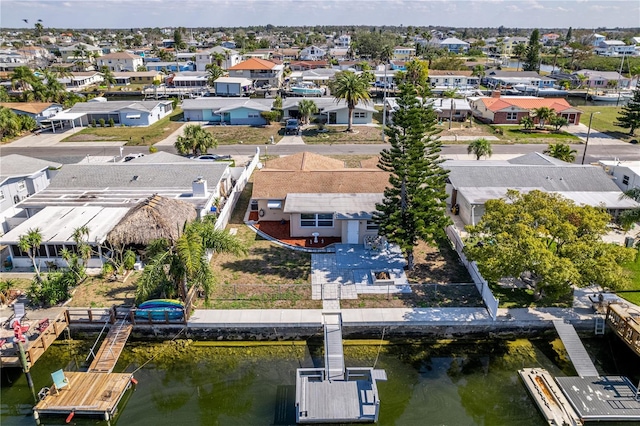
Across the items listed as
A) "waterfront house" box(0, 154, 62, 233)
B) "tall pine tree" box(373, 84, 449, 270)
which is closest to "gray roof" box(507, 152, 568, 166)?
"tall pine tree" box(373, 84, 449, 270)

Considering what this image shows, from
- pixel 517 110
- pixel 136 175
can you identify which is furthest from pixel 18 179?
pixel 517 110

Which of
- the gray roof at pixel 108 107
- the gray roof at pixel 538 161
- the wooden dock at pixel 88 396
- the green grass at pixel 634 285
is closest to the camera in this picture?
the wooden dock at pixel 88 396

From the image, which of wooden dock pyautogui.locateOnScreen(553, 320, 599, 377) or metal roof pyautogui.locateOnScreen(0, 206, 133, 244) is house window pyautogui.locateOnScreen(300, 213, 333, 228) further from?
wooden dock pyautogui.locateOnScreen(553, 320, 599, 377)

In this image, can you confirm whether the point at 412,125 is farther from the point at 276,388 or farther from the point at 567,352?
the point at 276,388

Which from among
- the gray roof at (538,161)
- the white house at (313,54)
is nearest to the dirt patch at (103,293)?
Answer: the gray roof at (538,161)

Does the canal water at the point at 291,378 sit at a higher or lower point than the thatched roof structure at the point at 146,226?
lower

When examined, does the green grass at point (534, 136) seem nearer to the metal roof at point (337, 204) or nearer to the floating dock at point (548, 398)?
the metal roof at point (337, 204)
